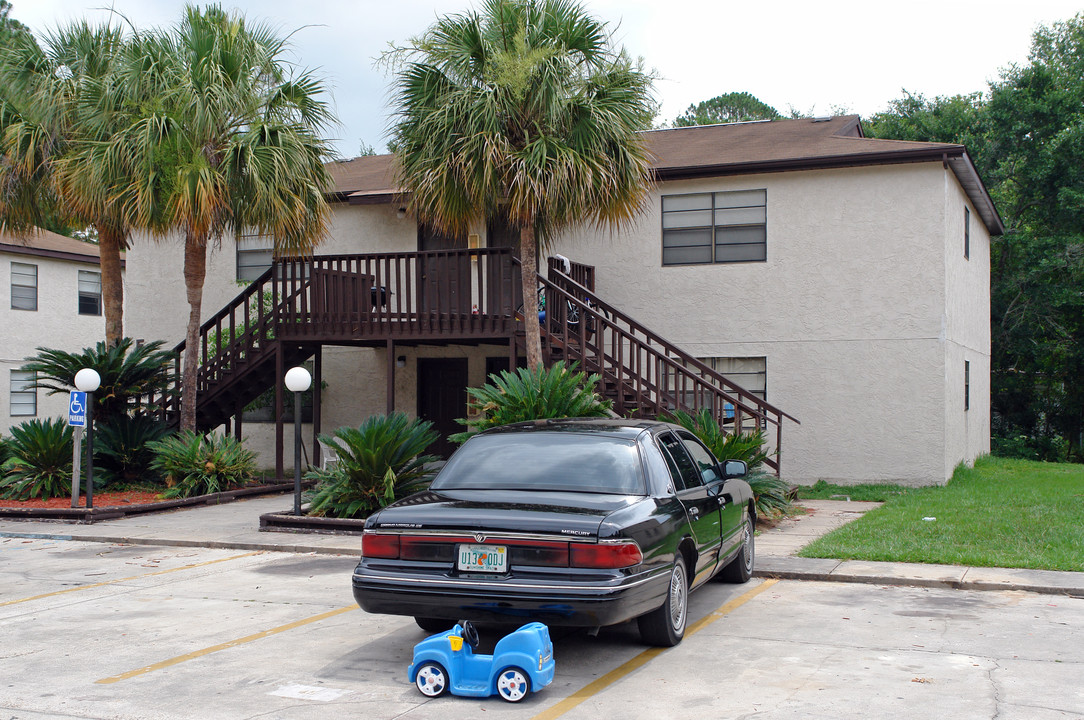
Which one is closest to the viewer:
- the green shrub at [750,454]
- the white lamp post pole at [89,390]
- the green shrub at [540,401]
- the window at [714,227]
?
the green shrub at [540,401]

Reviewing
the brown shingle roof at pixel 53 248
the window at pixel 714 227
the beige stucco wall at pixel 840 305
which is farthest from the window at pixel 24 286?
the window at pixel 714 227

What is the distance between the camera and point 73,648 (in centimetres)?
667

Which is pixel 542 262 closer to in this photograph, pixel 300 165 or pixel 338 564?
pixel 300 165

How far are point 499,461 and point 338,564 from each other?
12.9 feet

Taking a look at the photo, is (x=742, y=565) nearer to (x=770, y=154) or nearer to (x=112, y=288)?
(x=770, y=154)

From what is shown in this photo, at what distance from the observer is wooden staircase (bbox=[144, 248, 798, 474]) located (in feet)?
47.3

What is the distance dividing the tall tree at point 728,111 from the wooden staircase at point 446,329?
40.1 m

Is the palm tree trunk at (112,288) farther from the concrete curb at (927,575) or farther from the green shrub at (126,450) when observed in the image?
the concrete curb at (927,575)

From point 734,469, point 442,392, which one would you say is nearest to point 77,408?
→ point 442,392

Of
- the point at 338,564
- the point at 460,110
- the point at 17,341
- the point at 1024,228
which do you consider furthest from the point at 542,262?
the point at 17,341

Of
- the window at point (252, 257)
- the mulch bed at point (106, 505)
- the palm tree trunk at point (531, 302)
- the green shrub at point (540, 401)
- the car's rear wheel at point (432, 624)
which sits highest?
the window at point (252, 257)

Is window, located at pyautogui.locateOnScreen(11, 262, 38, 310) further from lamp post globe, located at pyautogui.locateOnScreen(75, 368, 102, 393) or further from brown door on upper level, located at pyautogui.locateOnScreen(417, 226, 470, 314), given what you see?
brown door on upper level, located at pyautogui.locateOnScreen(417, 226, 470, 314)

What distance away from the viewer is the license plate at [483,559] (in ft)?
19.0

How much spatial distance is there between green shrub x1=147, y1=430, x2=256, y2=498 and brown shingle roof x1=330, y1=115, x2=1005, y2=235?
5042 mm
